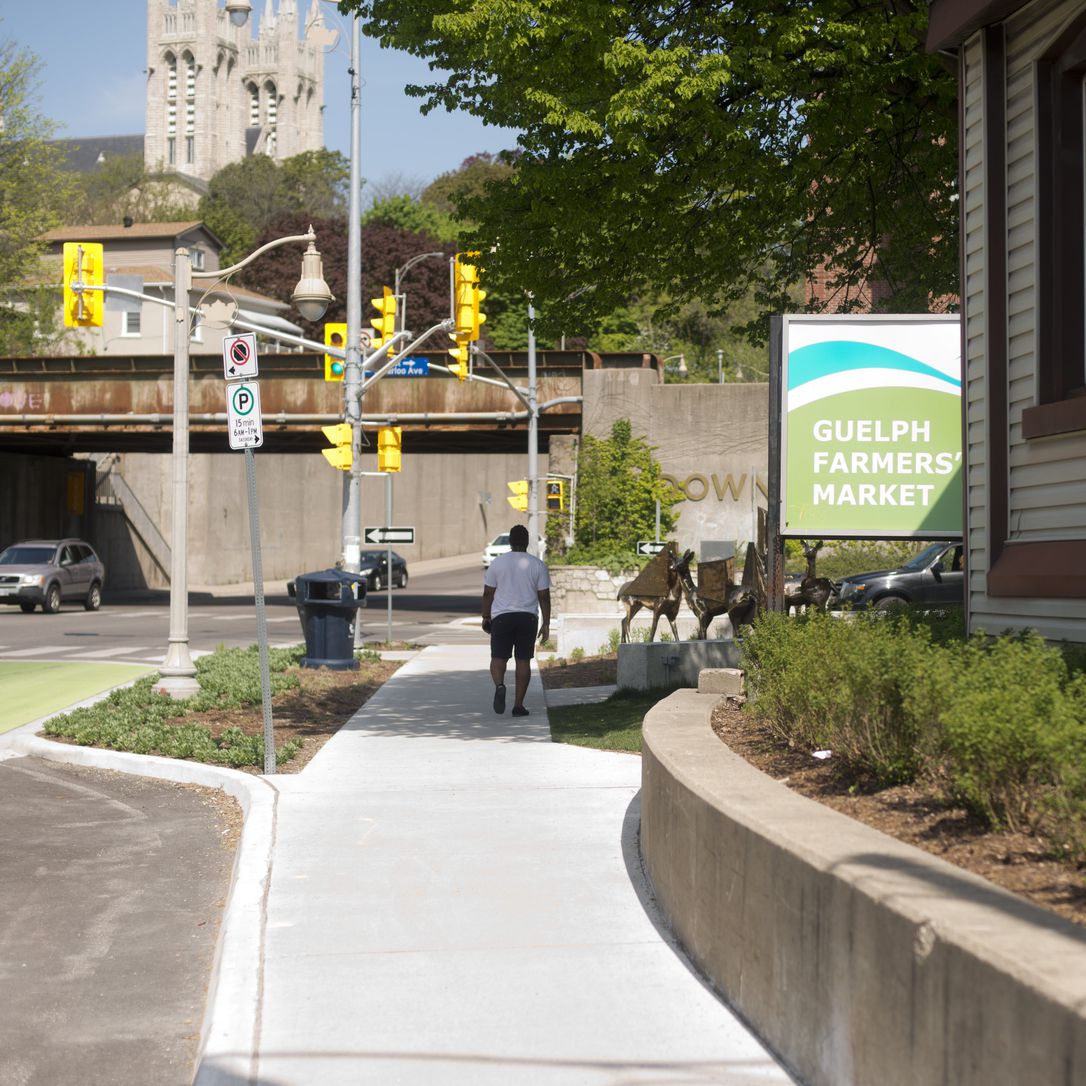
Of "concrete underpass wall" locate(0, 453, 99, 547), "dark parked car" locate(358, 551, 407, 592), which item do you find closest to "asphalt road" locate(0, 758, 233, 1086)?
"concrete underpass wall" locate(0, 453, 99, 547)

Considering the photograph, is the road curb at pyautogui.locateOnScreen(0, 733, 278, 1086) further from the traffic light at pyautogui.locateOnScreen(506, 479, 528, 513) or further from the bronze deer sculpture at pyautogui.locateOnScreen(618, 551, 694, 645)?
the traffic light at pyautogui.locateOnScreen(506, 479, 528, 513)

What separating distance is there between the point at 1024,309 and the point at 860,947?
5149 mm

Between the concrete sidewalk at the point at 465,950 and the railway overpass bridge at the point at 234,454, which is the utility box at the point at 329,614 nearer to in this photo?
the concrete sidewalk at the point at 465,950

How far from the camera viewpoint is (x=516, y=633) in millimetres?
13711

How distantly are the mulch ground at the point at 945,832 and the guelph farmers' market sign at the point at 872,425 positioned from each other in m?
3.84

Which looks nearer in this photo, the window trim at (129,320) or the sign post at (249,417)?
A: the sign post at (249,417)

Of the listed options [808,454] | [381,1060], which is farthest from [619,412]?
[381,1060]

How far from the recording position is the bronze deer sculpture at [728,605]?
47.8 ft

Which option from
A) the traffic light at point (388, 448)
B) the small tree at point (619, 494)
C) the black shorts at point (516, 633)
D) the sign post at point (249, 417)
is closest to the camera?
the sign post at point (249, 417)

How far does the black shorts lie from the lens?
13.7 metres

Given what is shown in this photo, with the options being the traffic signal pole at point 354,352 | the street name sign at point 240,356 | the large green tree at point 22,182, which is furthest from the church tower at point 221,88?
the street name sign at point 240,356

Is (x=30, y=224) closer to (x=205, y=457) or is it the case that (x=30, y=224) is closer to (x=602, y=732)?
(x=205, y=457)

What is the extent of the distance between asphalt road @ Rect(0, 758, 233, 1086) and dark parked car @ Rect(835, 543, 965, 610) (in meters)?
17.8

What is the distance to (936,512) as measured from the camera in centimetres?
1055
